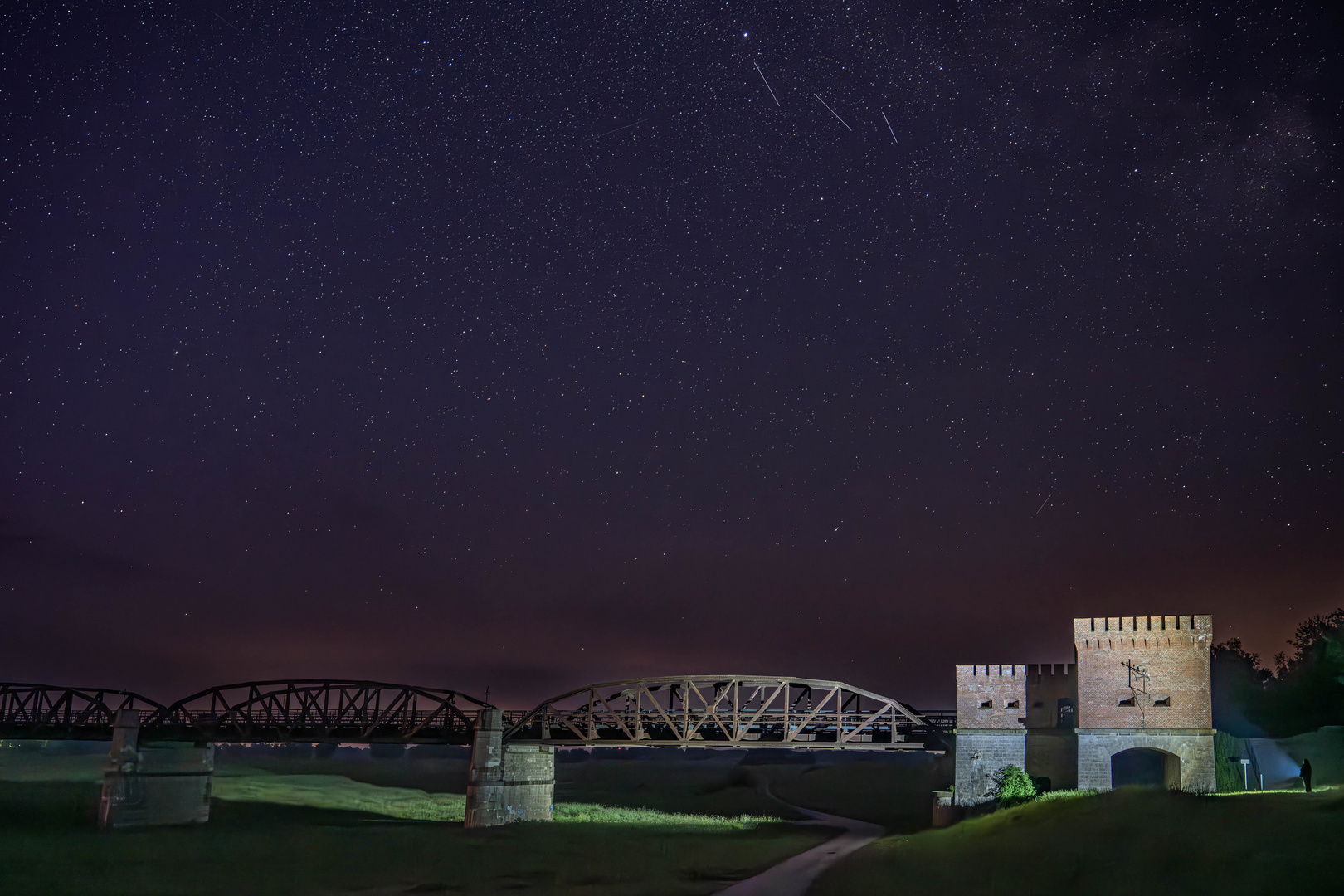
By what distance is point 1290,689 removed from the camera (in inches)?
3147

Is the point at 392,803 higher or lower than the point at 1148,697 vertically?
lower

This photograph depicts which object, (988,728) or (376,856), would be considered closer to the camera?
(376,856)

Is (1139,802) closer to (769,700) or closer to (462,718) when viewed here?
(769,700)

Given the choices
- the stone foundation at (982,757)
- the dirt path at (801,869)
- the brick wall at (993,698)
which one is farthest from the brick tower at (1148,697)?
the dirt path at (801,869)

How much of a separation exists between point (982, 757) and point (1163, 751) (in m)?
9.87

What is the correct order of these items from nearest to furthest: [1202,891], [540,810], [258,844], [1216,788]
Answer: [1202,891], [1216,788], [258,844], [540,810]

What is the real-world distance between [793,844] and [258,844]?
31.8 metres

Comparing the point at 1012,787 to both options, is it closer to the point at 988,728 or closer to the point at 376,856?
the point at 988,728

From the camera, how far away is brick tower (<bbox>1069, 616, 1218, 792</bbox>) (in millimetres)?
50688

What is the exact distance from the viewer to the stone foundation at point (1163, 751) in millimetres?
50250

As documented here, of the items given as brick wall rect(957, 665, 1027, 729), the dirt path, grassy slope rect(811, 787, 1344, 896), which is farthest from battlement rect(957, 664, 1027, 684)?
the dirt path

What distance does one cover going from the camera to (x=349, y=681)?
232 feet

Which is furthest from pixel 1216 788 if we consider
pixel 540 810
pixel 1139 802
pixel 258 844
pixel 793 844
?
pixel 258 844

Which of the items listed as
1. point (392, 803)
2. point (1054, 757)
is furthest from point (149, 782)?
point (1054, 757)
